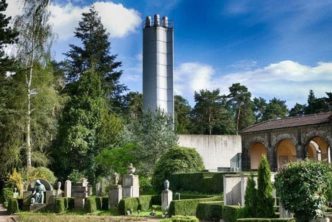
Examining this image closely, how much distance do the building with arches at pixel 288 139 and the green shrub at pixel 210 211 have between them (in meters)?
11.0

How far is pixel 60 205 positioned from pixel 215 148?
21209 millimetres

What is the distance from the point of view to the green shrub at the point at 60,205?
2692 centimetres

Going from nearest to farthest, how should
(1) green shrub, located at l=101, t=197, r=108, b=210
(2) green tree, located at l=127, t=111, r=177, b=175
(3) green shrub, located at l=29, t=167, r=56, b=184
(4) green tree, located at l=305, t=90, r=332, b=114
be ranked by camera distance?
(1) green shrub, located at l=101, t=197, r=108, b=210, (3) green shrub, located at l=29, t=167, r=56, b=184, (2) green tree, located at l=127, t=111, r=177, b=175, (4) green tree, located at l=305, t=90, r=332, b=114

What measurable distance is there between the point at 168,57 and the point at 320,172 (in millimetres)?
34321

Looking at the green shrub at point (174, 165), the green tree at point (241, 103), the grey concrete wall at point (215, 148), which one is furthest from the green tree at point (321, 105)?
the green shrub at point (174, 165)

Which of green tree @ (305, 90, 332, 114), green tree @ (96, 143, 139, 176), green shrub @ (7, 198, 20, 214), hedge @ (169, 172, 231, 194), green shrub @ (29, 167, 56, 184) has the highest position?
green tree @ (305, 90, 332, 114)

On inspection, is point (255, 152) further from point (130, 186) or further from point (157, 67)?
point (130, 186)

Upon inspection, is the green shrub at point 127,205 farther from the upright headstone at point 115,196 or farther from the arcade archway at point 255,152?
the arcade archway at point 255,152

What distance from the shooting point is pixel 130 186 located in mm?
27828

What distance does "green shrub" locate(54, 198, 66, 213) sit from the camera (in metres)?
26.9

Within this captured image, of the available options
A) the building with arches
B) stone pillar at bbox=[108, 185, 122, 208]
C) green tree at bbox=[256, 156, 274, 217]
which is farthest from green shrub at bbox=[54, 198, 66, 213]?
the building with arches

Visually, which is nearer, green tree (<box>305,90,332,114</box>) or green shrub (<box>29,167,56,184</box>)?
green shrub (<box>29,167,56,184</box>)

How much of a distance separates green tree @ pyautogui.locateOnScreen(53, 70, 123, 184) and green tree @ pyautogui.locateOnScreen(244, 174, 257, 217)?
26.2 meters

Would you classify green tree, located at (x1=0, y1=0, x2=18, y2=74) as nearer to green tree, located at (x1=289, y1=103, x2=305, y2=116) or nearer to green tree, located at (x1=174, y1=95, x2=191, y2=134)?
green tree, located at (x1=174, y1=95, x2=191, y2=134)
